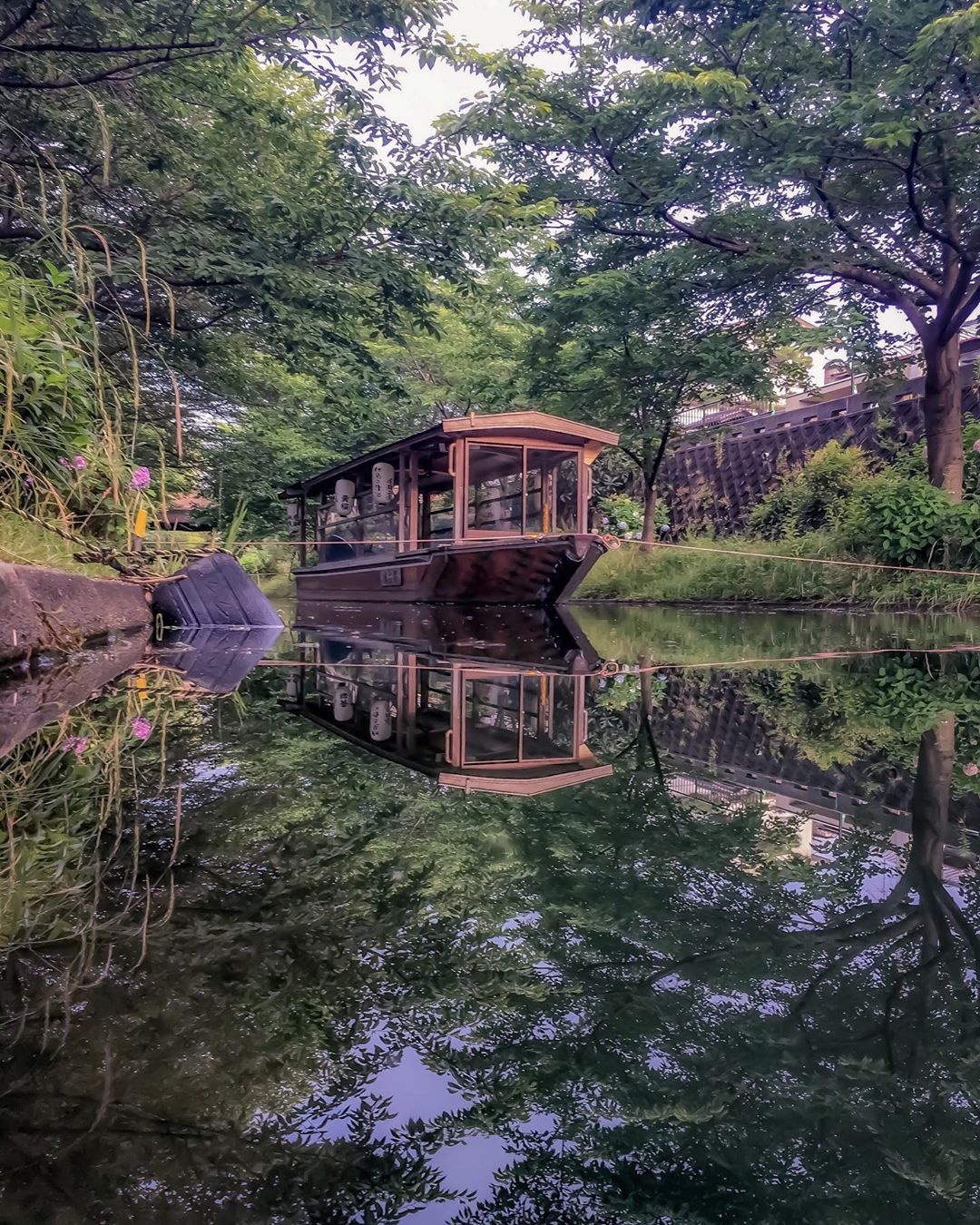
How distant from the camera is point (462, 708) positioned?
275cm

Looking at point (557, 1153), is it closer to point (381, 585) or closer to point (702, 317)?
point (381, 585)

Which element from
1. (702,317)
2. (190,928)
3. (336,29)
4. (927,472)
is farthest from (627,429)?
(190,928)

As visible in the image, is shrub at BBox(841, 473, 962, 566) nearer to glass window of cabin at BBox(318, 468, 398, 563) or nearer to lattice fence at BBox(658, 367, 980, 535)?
lattice fence at BBox(658, 367, 980, 535)

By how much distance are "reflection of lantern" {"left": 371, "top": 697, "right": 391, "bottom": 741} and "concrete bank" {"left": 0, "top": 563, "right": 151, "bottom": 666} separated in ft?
3.40

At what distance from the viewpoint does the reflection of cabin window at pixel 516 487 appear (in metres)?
10.1

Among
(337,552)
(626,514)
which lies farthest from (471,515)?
(626,514)

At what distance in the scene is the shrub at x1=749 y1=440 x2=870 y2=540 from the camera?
1168cm

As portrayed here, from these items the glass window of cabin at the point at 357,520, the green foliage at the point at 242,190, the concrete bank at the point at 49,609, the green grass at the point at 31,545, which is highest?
A: the green foliage at the point at 242,190

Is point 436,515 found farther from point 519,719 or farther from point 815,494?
point 519,719

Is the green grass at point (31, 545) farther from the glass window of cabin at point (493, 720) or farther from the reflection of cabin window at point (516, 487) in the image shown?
the reflection of cabin window at point (516, 487)

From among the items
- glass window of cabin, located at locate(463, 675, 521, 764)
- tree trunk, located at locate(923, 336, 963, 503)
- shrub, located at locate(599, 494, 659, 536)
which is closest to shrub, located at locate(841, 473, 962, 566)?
tree trunk, located at locate(923, 336, 963, 503)

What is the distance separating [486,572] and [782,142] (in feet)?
16.9

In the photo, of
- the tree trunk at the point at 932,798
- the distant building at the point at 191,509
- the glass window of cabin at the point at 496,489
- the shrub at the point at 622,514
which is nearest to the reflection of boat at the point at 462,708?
the tree trunk at the point at 932,798

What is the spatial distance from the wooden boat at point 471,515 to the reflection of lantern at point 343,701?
483 cm
